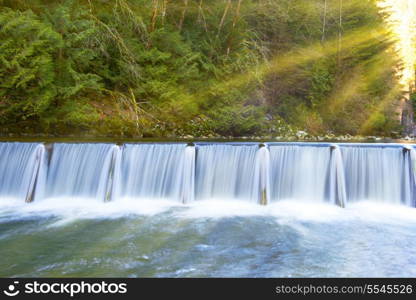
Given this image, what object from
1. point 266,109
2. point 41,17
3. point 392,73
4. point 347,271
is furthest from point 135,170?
point 392,73

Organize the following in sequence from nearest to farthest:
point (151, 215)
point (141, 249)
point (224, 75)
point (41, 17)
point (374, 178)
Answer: point (141, 249) < point (151, 215) < point (374, 178) < point (41, 17) < point (224, 75)

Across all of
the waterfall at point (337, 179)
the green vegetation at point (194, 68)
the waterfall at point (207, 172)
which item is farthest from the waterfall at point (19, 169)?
the waterfall at point (337, 179)

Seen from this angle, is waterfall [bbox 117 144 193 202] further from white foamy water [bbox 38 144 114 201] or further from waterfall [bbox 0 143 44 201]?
waterfall [bbox 0 143 44 201]

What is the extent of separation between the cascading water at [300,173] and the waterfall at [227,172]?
48 centimetres

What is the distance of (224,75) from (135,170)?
8.23m

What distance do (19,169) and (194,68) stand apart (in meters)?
8.04

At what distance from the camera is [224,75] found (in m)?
14.7

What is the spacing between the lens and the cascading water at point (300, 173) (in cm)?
771

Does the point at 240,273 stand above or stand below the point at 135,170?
below

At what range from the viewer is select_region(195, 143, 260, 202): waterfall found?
7.75m

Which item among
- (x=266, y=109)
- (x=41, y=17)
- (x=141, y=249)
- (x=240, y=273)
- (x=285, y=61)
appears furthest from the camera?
(x=285, y=61)

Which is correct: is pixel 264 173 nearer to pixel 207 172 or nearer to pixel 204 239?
pixel 207 172

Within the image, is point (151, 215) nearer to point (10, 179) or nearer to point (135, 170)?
point (135, 170)

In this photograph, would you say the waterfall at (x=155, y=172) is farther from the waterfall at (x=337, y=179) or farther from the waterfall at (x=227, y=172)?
the waterfall at (x=337, y=179)
